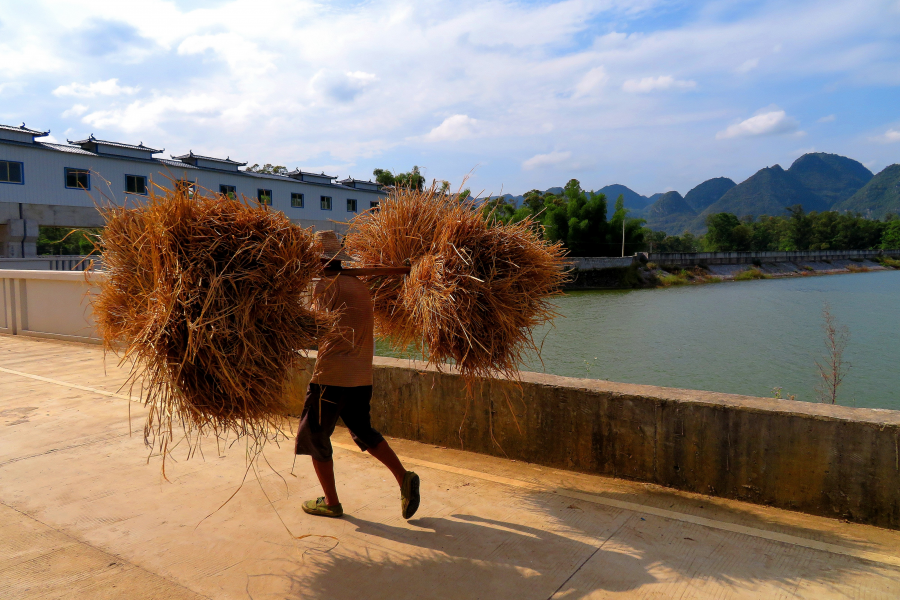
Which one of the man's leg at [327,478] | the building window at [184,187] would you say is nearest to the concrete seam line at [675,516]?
the man's leg at [327,478]

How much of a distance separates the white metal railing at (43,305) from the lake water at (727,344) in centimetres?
666

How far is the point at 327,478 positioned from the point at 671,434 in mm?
1943

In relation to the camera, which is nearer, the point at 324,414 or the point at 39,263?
the point at 324,414

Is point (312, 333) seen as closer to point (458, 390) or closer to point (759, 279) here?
point (458, 390)

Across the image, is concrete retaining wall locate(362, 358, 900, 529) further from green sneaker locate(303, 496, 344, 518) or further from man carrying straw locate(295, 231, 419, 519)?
green sneaker locate(303, 496, 344, 518)

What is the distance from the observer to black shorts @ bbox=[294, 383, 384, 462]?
299 cm

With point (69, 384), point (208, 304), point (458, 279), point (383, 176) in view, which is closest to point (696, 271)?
point (383, 176)

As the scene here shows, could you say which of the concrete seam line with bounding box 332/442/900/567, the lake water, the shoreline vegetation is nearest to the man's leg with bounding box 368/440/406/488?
the concrete seam line with bounding box 332/442/900/567

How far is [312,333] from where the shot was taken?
8.84 ft

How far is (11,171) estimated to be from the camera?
2281 cm

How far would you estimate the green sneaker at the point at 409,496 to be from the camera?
3070mm

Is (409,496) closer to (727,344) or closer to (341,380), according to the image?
(341,380)

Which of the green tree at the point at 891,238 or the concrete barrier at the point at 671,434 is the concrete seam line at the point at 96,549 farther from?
the green tree at the point at 891,238

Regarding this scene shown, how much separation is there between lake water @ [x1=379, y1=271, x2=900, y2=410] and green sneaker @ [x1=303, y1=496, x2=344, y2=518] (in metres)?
1.97
